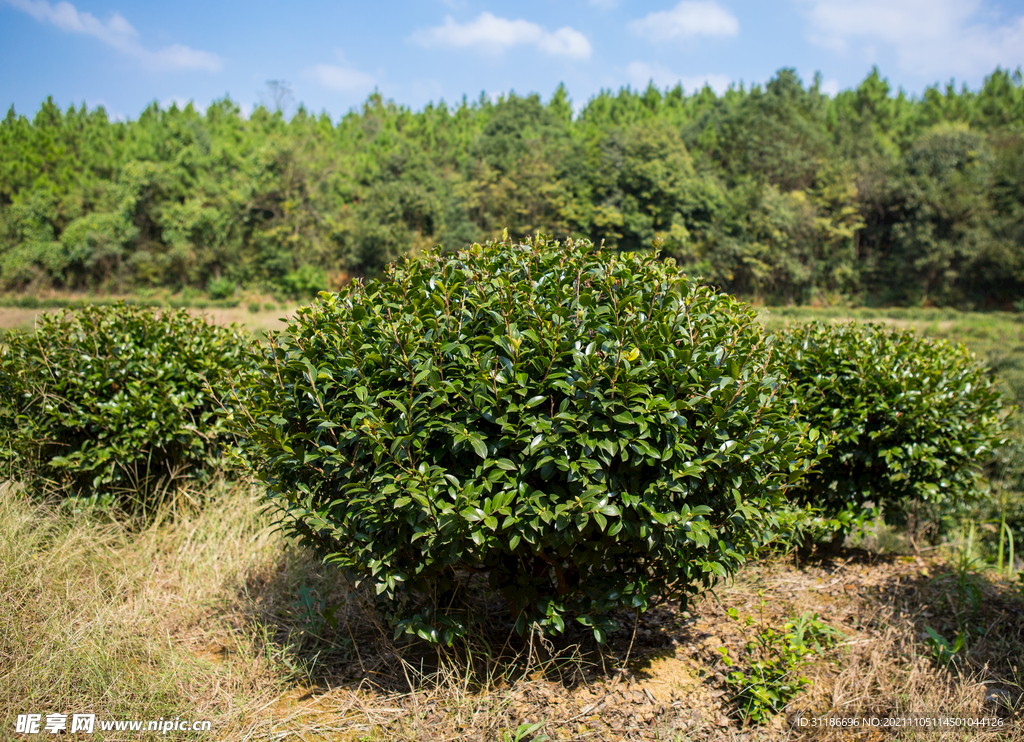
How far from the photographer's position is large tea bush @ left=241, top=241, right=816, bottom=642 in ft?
8.18

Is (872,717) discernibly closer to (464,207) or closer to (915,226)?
(464,207)

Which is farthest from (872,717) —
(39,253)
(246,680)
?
(39,253)

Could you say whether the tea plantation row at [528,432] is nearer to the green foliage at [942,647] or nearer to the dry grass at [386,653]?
the dry grass at [386,653]

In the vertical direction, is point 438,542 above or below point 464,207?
below

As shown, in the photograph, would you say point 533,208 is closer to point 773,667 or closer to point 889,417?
point 889,417

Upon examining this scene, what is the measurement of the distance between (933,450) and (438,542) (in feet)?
11.2

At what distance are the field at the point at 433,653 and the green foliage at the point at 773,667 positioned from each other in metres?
0.02

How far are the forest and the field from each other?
34407 millimetres

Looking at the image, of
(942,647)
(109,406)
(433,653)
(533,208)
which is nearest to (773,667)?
(942,647)

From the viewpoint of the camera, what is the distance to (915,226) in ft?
140

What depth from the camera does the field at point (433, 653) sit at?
2.75 meters

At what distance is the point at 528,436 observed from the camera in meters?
2.48

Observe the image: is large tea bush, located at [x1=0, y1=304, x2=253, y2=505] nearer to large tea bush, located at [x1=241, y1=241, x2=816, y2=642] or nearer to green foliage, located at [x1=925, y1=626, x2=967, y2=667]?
large tea bush, located at [x1=241, y1=241, x2=816, y2=642]

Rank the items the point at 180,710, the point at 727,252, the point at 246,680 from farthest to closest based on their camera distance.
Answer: the point at 727,252 < the point at 246,680 < the point at 180,710
